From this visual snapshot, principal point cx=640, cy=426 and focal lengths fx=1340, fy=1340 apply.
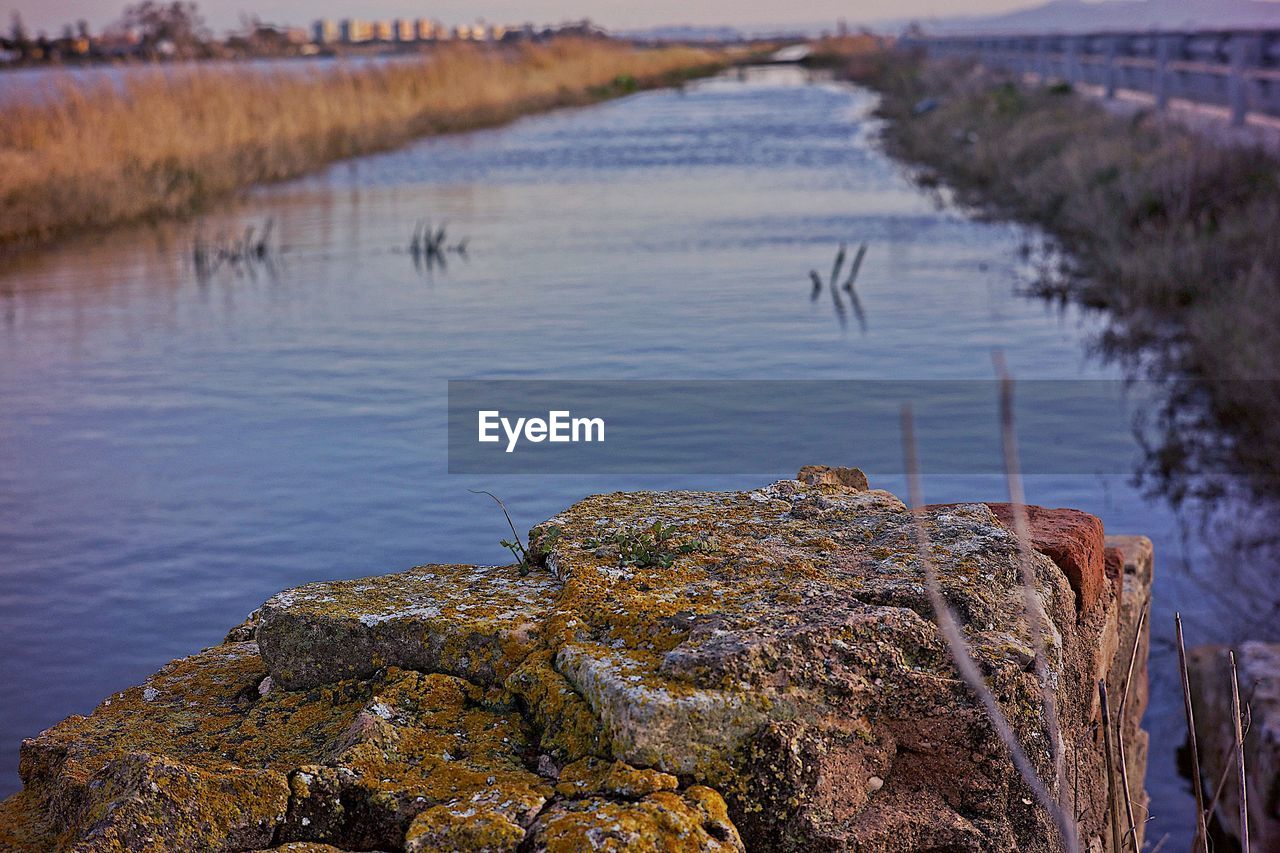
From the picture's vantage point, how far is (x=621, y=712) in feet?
6.44

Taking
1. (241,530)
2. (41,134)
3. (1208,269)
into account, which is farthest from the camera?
(41,134)

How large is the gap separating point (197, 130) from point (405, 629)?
64.2ft

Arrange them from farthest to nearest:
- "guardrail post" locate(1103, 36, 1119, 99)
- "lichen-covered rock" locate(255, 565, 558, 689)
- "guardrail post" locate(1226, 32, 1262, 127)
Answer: "guardrail post" locate(1103, 36, 1119, 99)
"guardrail post" locate(1226, 32, 1262, 127)
"lichen-covered rock" locate(255, 565, 558, 689)

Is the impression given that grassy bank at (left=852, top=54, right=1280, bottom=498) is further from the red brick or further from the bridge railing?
the red brick

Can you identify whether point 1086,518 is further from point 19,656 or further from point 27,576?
point 27,576

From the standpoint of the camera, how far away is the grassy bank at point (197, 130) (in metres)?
→ 15.8

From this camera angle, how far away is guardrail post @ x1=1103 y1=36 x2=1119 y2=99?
75.0 feet

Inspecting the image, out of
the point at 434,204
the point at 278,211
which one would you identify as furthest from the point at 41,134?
the point at 434,204

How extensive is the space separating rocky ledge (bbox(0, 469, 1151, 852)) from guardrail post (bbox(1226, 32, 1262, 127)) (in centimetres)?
1392

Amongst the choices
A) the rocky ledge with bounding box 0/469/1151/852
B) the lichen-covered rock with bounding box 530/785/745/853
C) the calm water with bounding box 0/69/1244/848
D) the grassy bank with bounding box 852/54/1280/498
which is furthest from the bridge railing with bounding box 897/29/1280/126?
the lichen-covered rock with bounding box 530/785/745/853

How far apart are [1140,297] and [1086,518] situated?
8.29 meters

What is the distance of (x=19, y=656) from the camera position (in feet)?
16.7

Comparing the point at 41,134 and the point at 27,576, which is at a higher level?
the point at 41,134

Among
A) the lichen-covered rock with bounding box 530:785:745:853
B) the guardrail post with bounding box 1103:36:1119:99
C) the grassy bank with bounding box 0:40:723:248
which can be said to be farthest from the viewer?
the guardrail post with bounding box 1103:36:1119:99
